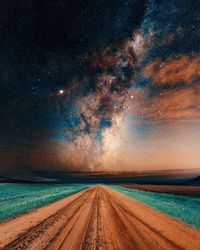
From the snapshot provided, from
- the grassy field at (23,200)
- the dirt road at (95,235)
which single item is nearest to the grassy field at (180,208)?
the dirt road at (95,235)

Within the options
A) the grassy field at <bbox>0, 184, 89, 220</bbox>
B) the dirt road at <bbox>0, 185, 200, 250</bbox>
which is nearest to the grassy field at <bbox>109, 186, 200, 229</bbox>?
the dirt road at <bbox>0, 185, 200, 250</bbox>

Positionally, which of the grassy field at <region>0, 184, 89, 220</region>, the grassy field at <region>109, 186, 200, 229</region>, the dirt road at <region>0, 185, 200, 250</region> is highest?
the grassy field at <region>0, 184, 89, 220</region>

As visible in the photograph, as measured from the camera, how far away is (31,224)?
32.2 feet

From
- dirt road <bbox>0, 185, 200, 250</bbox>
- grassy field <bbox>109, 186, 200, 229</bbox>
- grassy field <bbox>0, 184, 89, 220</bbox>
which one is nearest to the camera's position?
dirt road <bbox>0, 185, 200, 250</bbox>

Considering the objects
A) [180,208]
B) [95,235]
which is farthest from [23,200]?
[95,235]

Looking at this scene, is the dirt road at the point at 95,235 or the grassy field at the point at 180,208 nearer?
the dirt road at the point at 95,235

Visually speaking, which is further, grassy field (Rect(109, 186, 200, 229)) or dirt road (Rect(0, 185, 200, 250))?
grassy field (Rect(109, 186, 200, 229))

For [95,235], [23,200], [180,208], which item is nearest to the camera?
[95,235]

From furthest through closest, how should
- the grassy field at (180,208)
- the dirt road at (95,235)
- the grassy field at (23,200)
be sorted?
the grassy field at (23,200), the grassy field at (180,208), the dirt road at (95,235)

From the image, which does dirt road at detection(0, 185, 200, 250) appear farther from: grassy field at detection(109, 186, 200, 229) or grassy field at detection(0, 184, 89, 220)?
grassy field at detection(0, 184, 89, 220)

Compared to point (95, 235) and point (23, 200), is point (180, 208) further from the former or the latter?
point (23, 200)

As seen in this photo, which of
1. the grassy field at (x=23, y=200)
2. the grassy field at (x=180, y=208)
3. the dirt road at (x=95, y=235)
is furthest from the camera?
the grassy field at (x=23, y=200)

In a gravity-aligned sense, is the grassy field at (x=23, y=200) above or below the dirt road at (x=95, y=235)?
above

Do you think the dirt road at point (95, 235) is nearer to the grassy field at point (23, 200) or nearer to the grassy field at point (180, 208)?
the grassy field at point (180, 208)
